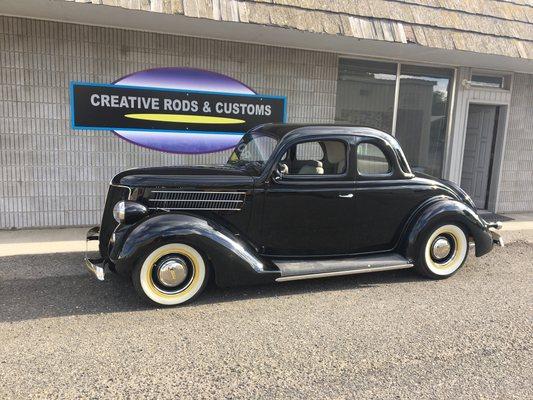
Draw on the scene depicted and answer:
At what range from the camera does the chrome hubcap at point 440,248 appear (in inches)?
207

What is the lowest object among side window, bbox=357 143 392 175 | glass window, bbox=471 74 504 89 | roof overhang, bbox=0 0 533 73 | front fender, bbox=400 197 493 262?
front fender, bbox=400 197 493 262

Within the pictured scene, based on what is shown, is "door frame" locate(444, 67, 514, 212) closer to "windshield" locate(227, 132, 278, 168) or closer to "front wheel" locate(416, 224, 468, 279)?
"front wheel" locate(416, 224, 468, 279)

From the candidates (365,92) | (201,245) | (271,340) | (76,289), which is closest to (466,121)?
(365,92)

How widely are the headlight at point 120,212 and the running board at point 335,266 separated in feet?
5.09

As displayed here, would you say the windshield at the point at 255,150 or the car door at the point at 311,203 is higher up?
the windshield at the point at 255,150

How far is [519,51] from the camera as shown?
7258mm

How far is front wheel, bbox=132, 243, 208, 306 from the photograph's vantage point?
13.7 feet

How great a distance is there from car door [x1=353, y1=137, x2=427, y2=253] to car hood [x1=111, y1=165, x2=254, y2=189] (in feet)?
4.18

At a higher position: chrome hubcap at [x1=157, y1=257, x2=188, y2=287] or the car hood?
the car hood

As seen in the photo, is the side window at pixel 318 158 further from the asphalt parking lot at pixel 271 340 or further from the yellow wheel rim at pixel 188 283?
the yellow wheel rim at pixel 188 283

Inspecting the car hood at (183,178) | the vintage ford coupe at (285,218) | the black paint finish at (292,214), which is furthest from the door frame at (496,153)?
the car hood at (183,178)

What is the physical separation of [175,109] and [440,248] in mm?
4314

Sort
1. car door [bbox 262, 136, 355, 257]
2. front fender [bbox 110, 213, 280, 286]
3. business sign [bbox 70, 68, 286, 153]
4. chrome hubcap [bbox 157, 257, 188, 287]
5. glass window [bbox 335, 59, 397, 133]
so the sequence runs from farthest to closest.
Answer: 1. glass window [bbox 335, 59, 397, 133]
2. business sign [bbox 70, 68, 286, 153]
3. car door [bbox 262, 136, 355, 257]
4. chrome hubcap [bbox 157, 257, 188, 287]
5. front fender [bbox 110, 213, 280, 286]

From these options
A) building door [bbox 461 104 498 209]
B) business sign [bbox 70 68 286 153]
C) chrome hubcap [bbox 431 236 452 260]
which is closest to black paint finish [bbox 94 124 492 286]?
chrome hubcap [bbox 431 236 452 260]
